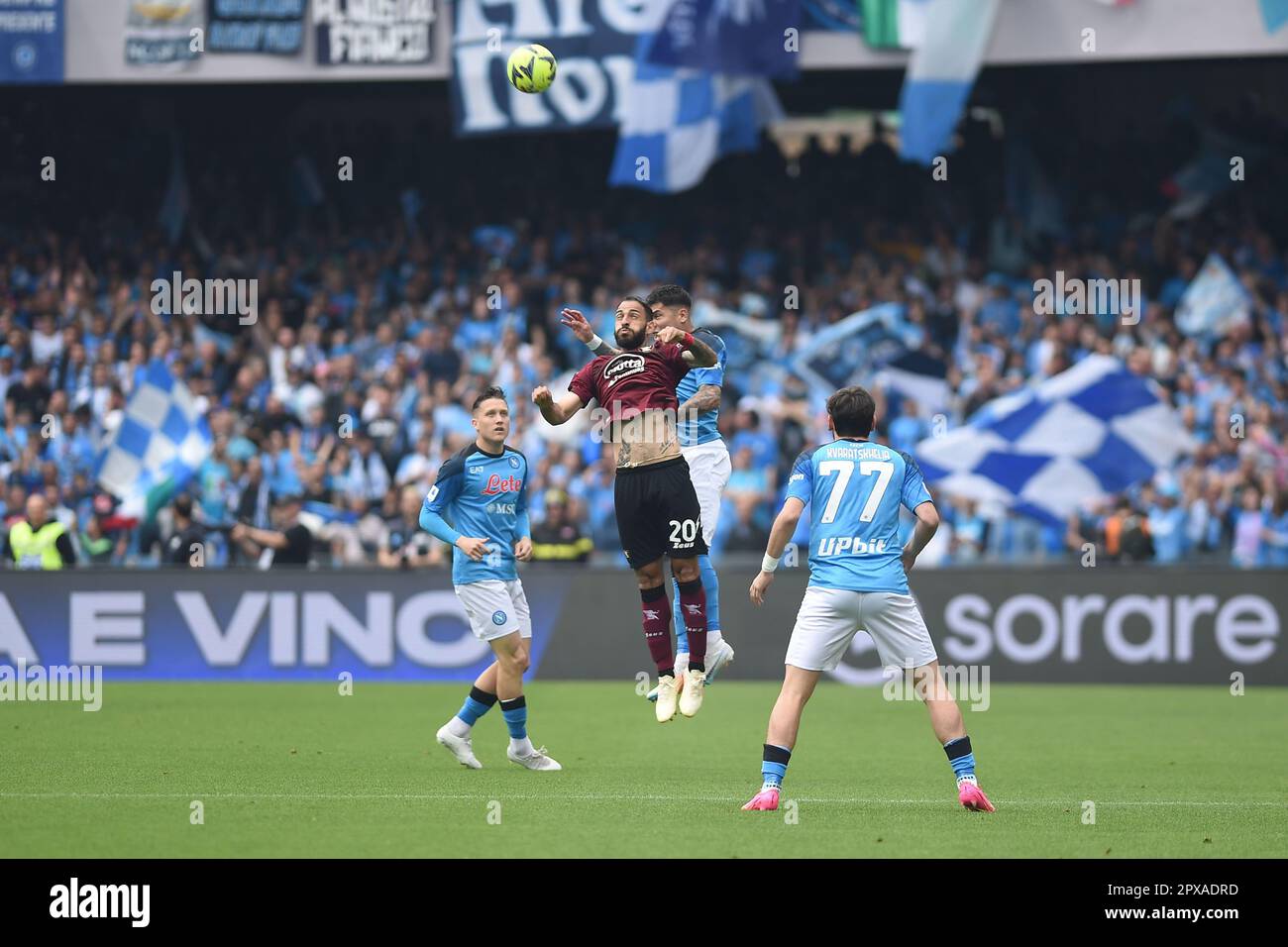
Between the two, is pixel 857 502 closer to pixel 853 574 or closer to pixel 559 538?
pixel 853 574

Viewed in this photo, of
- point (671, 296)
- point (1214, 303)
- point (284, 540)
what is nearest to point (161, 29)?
point (284, 540)

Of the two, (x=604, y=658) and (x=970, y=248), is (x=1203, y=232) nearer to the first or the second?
(x=970, y=248)

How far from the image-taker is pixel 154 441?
2678cm

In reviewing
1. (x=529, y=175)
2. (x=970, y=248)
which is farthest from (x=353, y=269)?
(x=970, y=248)

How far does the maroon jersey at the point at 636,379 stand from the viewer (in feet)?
42.4

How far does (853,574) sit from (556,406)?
2541 millimetres

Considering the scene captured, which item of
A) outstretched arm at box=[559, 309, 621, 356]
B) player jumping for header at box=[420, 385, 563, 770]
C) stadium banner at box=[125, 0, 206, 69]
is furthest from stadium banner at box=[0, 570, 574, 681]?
outstretched arm at box=[559, 309, 621, 356]

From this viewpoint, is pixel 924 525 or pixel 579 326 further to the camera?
pixel 579 326

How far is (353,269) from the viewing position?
101 feet

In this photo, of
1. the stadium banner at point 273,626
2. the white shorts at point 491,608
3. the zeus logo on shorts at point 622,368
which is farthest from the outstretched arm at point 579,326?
the stadium banner at point 273,626

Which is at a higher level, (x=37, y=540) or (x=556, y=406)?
(x=556, y=406)

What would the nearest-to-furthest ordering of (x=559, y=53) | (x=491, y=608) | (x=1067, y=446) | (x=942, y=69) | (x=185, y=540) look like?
1. (x=491, y=608)
2. (x=185, y=540)
3. (x=1067, y=446)
4. (x=942, y=69)
5. (x=559, y=53)

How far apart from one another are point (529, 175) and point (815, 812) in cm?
2273

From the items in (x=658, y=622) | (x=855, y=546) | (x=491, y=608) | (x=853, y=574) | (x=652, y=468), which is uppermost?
(x=652, y=468)
